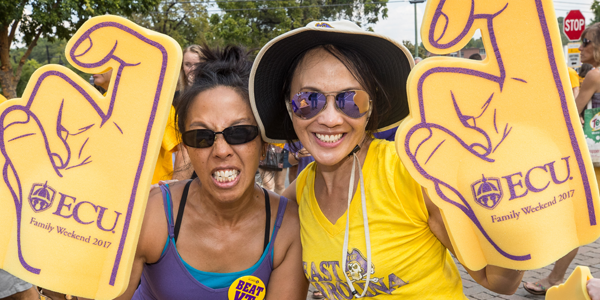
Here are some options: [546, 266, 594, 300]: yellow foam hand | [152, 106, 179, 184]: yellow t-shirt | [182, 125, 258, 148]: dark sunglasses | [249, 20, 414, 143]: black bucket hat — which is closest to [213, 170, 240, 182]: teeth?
[182, 125, 258, 148]: dark sunglasses

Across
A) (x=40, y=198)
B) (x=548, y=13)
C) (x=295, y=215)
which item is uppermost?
(x=548, y=13)

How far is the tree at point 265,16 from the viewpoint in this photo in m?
27.7

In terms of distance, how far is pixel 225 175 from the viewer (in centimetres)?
202

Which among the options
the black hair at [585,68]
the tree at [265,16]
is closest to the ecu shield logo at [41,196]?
the black hair at [585,68]

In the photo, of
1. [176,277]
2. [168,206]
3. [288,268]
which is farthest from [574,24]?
[176,277]

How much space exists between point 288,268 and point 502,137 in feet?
3.50

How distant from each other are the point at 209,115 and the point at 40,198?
697 millimetres

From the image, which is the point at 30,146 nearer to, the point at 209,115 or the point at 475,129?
the point at 209,115

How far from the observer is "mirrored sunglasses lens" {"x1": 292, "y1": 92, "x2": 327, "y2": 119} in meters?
1.88

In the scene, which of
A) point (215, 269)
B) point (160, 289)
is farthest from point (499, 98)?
point (160, 289)

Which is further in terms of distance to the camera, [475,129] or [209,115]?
[209,115]

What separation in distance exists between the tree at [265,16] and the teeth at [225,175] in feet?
84.6

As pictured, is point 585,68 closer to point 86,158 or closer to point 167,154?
point 167,154

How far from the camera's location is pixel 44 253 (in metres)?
1.76
